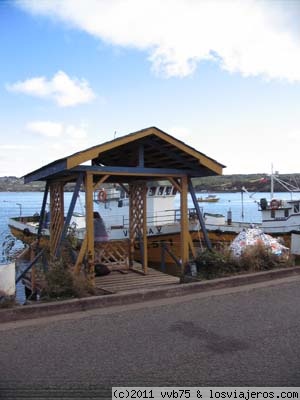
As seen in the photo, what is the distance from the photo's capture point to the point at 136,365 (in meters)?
4.64

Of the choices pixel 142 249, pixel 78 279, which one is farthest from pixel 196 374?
pixel 142 249

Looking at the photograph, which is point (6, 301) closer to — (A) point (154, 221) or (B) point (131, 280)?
(B) point (131, 280)

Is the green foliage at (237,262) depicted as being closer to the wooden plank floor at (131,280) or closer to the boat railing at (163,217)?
the wooden plank floor at (131,280)

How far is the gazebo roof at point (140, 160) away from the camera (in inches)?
358

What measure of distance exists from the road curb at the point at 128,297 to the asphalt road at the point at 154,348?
23 centimetres

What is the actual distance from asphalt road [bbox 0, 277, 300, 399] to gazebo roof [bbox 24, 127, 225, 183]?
340cm

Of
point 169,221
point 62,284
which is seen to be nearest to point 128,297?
point 62,284

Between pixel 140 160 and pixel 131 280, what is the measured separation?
302 centimetres

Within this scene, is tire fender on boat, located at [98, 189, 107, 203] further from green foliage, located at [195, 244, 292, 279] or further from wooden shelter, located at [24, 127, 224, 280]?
green foliage, located at [195, 244, 292, 279]

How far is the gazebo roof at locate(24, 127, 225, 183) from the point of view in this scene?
29.8 ft

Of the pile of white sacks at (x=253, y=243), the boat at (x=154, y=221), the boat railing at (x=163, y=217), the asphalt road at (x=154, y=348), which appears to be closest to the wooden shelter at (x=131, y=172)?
the pile of white sacks at (x=253, y=243)

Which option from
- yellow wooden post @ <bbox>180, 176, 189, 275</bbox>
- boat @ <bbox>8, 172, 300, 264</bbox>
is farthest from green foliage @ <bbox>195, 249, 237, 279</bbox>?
boat @ <bbox>8, 172, 300, 264</bbox>

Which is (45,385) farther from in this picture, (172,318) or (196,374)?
(172,318)

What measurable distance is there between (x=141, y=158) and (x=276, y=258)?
3850 mm
